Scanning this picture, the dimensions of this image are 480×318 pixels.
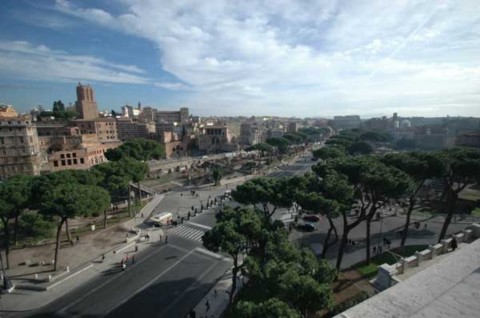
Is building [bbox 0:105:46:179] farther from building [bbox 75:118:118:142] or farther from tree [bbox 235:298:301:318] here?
tree [bbox 235:298:301:318]

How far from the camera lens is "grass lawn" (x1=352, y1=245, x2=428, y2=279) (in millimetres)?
23897

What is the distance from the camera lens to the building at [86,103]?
347ft

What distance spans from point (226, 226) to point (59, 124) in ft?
279

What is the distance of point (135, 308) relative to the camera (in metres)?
20.9

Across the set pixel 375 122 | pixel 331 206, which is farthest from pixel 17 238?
pixel 375 122

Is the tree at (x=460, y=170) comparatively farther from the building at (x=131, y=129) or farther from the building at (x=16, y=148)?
the building at (x=131, y=129)

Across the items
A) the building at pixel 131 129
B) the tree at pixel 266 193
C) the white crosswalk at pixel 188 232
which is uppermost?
the building at pixel 131 129

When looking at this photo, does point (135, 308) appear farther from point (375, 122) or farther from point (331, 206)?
point (375, 122)

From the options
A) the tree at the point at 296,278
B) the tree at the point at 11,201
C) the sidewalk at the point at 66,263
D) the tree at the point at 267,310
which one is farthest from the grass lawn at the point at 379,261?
the tree at the point at 11,201

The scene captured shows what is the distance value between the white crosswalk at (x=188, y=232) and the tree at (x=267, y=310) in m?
22.8

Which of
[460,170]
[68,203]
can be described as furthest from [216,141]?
[460,170]

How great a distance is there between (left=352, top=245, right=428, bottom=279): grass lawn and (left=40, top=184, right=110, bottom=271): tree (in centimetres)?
2629

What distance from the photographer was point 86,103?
10644cm

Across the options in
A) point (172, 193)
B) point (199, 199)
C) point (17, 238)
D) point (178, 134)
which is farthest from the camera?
point (178, 134)
